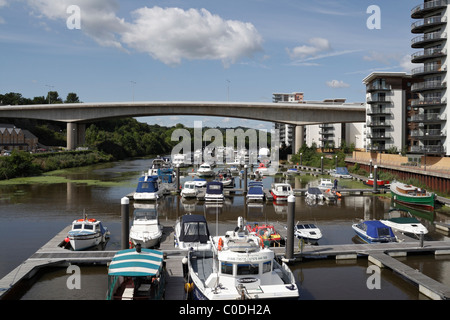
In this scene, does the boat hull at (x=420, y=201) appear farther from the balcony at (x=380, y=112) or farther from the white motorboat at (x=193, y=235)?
the balcony at (x=380, y=112)

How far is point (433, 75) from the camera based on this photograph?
53.0 metres

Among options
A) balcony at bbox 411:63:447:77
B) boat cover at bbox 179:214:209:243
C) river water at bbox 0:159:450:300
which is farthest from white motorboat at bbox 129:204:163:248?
balcony at bbox 411:63:447:77

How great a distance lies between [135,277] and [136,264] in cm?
42

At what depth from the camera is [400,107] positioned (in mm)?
73312

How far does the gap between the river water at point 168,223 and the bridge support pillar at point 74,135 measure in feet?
125

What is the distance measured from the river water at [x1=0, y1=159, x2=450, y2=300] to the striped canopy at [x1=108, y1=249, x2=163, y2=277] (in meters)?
2.61

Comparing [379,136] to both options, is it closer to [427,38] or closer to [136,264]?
[427,38]

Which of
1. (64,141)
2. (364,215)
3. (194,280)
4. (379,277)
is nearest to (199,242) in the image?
(194,280)

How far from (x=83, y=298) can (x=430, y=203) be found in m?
29.5

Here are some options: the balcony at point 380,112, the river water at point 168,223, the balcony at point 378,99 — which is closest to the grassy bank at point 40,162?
the river water at point 168,223

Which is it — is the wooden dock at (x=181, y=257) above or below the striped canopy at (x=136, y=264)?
below

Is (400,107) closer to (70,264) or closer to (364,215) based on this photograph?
(364,215)

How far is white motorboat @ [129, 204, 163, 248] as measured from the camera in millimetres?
20875

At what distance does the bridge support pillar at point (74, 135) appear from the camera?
89.3m
